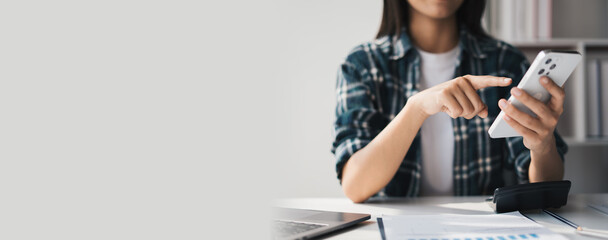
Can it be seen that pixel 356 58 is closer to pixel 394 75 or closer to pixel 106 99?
pixel 394 75

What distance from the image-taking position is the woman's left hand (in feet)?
2.06

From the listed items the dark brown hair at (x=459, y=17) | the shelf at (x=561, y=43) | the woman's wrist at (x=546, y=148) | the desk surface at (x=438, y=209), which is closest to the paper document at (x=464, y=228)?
the desk surface at (x=438, y=209)

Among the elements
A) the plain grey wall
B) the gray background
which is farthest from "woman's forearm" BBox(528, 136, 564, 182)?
the plain grey wall

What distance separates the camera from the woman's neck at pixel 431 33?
3.62 feet

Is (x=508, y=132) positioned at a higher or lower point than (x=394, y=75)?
lower

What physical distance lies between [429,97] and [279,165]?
460 mm

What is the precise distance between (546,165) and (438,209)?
1.01ft

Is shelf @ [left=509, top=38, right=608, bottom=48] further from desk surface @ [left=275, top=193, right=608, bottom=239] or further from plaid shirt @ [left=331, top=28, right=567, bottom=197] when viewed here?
desk surface @ [left=275, top=193, right=608, bottom=239]

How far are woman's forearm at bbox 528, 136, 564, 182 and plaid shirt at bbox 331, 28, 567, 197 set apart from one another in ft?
0.22

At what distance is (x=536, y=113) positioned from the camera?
67 cm

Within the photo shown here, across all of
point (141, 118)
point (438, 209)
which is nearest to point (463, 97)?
point (438, 209)

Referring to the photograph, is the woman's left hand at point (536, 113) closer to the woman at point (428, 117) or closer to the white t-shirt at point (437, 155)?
the woman at point (428, 117)

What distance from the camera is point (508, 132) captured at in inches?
27.3

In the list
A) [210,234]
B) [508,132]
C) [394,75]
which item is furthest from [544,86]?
[210,234]
